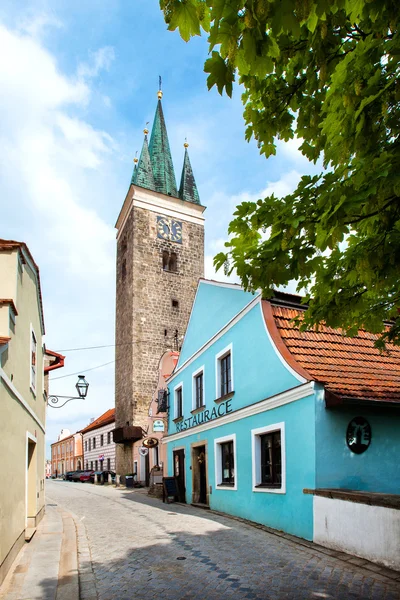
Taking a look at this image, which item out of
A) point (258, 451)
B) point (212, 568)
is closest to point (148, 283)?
point (258, 451)

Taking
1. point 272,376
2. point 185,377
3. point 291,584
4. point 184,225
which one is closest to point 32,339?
point 272,376

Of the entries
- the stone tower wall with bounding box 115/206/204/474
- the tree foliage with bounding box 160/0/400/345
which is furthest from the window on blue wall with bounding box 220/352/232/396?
the stone tower wall with bounding box 115/206/204/474

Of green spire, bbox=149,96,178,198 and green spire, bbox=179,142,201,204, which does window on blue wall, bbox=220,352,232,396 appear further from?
green spire, bbox=179,142,201,204

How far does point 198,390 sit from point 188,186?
105 feet

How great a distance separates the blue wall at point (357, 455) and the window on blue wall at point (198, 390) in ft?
23.9

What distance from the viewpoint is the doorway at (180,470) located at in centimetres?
1739

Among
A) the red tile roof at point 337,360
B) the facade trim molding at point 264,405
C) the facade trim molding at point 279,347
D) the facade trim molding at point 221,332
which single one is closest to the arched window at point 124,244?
the facade trim molding at point 221,332

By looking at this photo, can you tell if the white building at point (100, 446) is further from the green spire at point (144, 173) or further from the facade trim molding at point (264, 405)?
the facade trim molding at point (264, 405)

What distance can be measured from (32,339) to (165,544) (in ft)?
15.1

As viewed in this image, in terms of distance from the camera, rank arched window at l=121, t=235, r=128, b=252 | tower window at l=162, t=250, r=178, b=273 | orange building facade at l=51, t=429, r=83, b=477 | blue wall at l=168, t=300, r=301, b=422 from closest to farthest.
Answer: blue wall at l=168, t=300, r=301, b=422 < tower window at l=162, t=250, r=178, b=273 < arched window at l=121, t=235, r=128, b=252 < orange building facade at l=51, t=429, r=83, b=477

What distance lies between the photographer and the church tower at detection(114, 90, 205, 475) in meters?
35.2

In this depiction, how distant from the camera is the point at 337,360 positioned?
10.7m

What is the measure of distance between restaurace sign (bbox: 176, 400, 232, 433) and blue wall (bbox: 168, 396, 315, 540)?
487mm

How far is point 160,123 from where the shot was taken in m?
50.7
